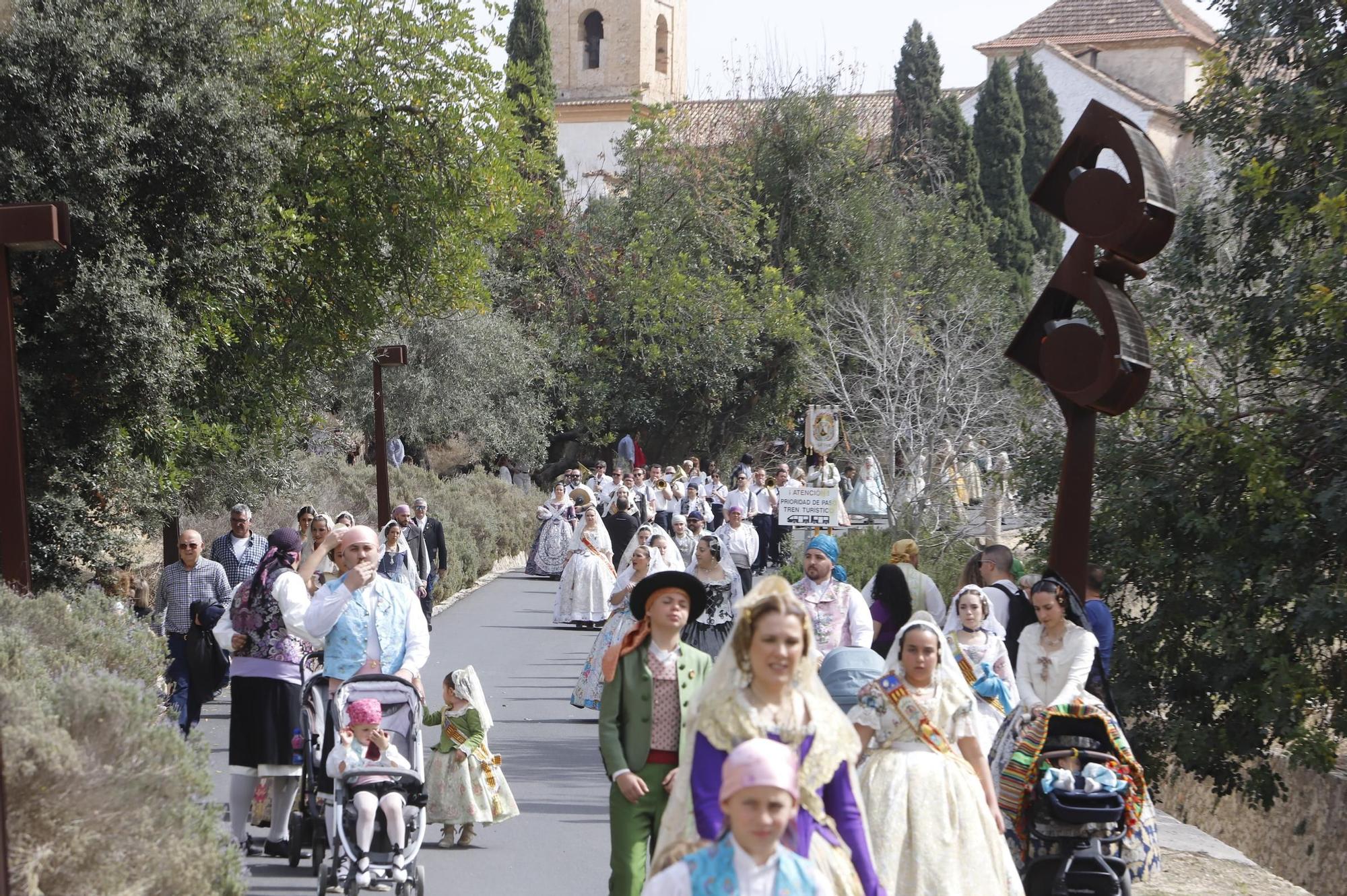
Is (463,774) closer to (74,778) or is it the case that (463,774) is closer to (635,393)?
(74,778)

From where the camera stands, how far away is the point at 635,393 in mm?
48375

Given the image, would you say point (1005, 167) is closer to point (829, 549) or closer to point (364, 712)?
point (829, 549)

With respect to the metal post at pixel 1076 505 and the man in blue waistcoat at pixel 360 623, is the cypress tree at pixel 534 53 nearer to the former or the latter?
the metal post at pixel 1076 505

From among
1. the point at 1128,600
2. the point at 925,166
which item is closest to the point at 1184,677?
the point at 1128,600

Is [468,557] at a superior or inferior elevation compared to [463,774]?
inferior

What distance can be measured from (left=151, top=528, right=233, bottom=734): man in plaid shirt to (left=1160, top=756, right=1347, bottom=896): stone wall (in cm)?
808

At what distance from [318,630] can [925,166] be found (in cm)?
4637

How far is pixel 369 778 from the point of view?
790 cm

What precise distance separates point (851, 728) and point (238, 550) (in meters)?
9.38

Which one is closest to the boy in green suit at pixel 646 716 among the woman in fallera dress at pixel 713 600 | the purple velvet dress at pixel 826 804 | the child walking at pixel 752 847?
the purple velvet dress at pixel 826 804

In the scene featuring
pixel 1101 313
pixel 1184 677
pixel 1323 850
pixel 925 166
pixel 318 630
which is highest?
pixel 925 166

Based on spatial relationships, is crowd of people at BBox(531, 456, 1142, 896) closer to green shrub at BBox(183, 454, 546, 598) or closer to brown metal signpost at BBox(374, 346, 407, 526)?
brown metal signpost at BBox(374, 346, 407, 526)

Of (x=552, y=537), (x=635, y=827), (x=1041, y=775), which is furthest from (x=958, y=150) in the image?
(x=635, y=827)

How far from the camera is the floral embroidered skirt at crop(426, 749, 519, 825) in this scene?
9789 mm
